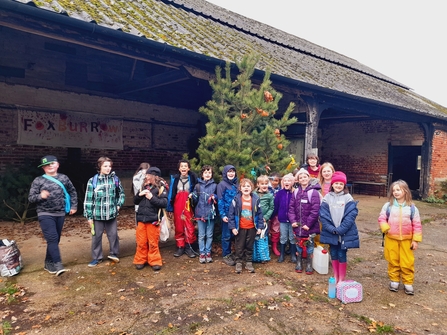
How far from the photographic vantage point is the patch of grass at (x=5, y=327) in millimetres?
2703

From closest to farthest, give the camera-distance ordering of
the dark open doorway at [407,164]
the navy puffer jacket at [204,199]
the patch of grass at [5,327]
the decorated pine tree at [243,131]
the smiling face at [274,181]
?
the patch of grass at [5,327] < the navy puffer jacket at [204,199] < the decorated pine tree at [243,131] < the smiling face at [274,181] < the dark open doorway at [407,164]

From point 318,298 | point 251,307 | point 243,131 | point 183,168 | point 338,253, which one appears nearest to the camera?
point 251,307

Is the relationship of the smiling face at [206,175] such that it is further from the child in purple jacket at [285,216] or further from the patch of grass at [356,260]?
the patch of grass at [356,260]

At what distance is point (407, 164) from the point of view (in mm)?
15438

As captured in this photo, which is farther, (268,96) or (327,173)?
(268,96)

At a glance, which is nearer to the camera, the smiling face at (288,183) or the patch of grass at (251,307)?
the patch of grass at (251,307)

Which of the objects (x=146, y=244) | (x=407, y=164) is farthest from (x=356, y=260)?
(x=407, y=164)

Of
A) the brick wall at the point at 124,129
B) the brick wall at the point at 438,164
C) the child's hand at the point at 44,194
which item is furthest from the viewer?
the brick wall at the point at 438,164

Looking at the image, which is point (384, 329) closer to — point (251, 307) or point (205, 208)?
point (251, 307)

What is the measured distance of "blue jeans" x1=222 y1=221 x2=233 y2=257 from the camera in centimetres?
459

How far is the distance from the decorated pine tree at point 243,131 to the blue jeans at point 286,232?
3.05 feet

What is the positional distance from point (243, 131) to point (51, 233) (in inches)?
128

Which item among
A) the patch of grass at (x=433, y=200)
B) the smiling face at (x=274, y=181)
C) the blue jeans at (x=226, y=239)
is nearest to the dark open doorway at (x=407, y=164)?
the patch of grass at (x=433, y=200)

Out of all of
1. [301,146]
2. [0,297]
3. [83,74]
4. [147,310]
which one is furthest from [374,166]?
[0,297]
